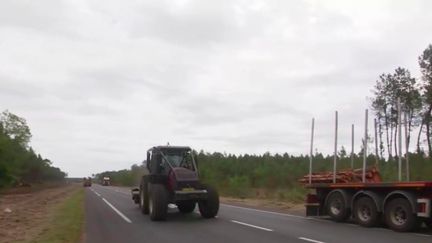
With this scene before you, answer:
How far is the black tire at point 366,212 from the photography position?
1794 cm

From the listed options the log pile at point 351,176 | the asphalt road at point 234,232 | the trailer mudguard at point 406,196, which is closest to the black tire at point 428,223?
the asphalt road at point 234,232

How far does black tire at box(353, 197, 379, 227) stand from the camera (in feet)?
58.9

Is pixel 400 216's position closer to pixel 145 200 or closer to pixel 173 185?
pixel 173 185

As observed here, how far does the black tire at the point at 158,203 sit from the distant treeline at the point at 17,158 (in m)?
55.5

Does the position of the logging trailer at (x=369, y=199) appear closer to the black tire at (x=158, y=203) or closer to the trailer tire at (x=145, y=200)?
the black tire at (x=158, y=203)

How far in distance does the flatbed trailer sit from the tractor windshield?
474 cm

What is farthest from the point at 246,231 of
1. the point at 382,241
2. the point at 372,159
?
the point at 372,159

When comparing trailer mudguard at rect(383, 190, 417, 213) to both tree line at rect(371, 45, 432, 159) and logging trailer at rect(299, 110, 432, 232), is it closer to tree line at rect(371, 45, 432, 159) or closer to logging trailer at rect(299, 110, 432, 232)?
logging trailer at rect(299, 110, 432, 232)

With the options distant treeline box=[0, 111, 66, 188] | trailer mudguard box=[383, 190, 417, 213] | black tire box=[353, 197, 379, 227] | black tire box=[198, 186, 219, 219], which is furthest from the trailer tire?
distant treeline box=[0, 111, 66, 188]

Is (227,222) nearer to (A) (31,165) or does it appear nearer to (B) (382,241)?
(B) (382,241)

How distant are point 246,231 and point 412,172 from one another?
20.7 feet

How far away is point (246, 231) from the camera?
53.3ft

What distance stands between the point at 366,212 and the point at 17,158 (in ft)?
253

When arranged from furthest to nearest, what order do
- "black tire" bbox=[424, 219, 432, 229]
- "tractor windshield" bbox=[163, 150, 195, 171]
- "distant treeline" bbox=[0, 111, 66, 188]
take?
"distant treeline" bbox=[0, 111, 66, 188] < "tractor windshield" bbox=[163, 150, 195, 171] < "black tire" bbox=[424, 219, 432, 229]
